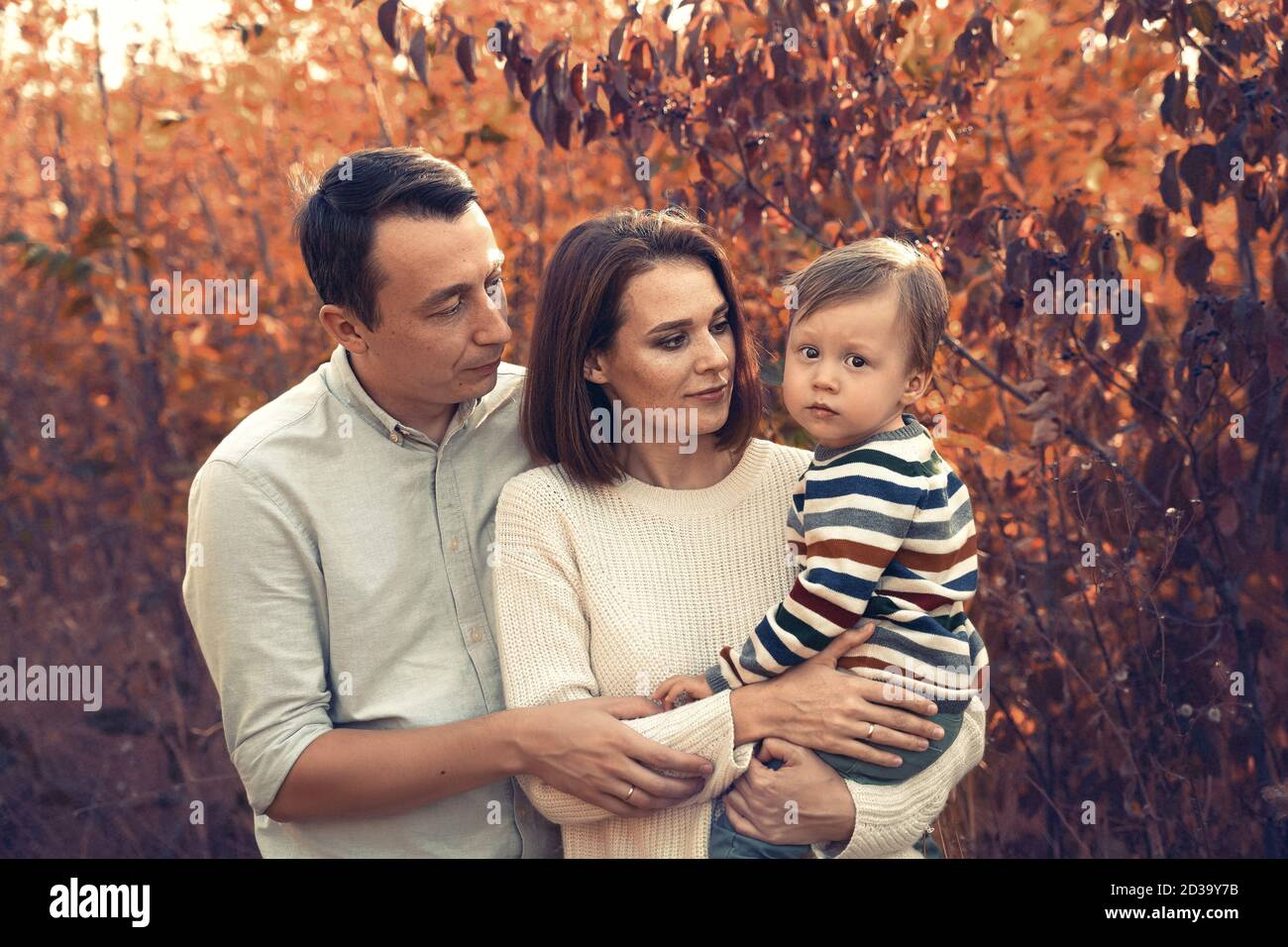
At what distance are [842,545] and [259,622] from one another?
0.95m

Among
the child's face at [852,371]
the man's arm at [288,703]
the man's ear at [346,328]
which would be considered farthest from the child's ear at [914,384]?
the man's ear at [346,328]

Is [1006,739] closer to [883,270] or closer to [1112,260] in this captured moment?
[1112,260]

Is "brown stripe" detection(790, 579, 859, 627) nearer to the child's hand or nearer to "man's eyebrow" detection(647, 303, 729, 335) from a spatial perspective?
the child's hand

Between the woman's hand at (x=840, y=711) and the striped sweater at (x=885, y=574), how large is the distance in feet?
0.07

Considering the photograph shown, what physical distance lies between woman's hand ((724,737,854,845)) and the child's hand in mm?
129

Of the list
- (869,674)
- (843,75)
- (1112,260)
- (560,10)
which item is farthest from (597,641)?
(560,10)

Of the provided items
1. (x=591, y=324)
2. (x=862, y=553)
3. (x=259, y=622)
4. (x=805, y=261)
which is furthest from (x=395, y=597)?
(x=805, y=261)

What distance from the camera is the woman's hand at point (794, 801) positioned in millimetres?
2041

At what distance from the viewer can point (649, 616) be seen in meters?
2.17

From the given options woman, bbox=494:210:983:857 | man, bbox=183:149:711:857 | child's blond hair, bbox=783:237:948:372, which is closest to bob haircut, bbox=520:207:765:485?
woman, bbox=494:210:983:857

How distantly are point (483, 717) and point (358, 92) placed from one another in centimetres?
287

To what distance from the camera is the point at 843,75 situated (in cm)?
311

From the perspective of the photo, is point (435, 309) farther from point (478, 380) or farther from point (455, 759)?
point (455, 759)

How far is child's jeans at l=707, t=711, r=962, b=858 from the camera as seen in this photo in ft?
6.77
